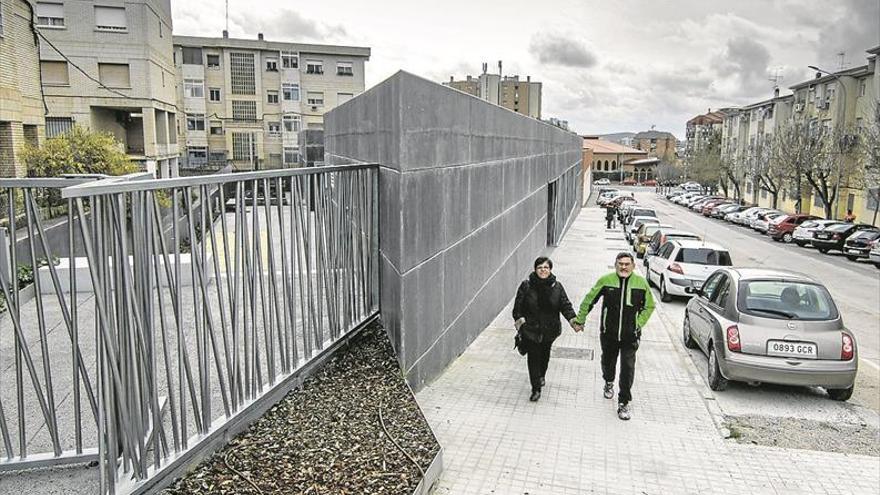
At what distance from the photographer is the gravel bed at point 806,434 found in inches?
251

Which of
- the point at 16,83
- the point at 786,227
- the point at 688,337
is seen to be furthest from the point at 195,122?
the point at 688,337

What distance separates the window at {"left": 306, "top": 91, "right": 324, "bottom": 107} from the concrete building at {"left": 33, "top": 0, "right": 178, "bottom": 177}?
21.4 m

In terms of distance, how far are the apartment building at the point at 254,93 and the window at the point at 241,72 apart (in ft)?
0.25

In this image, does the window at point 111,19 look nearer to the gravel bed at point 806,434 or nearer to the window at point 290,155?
the window at point 290,155

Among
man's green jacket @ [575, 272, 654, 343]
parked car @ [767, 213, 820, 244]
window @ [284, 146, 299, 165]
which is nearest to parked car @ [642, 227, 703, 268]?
man's green jacket @ [575, 272, 654, 343]

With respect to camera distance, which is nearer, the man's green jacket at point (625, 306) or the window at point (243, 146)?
the man's green jacket at point (625, 306)

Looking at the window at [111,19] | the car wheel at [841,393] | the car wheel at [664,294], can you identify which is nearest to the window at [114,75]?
the window at [111,19]

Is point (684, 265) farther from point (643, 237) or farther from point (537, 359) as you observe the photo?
point (643, 237)

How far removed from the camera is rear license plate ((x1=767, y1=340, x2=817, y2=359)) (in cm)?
A: 746

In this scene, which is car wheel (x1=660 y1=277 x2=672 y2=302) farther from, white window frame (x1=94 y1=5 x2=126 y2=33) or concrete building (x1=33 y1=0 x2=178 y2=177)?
white window frame (x1=94 y1=5 x2=126 y2=33)

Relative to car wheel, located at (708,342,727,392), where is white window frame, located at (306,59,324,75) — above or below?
above

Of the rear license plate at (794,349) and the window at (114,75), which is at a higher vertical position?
the window at (114,75)

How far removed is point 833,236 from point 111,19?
34.2 m

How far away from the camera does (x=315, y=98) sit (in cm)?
5472
